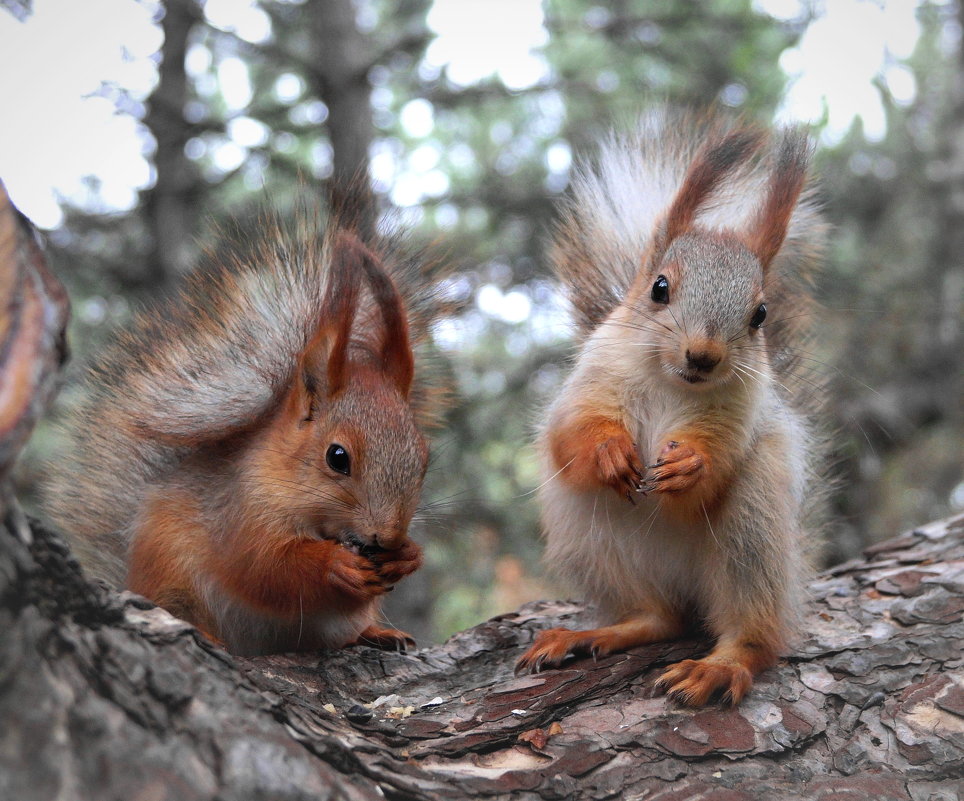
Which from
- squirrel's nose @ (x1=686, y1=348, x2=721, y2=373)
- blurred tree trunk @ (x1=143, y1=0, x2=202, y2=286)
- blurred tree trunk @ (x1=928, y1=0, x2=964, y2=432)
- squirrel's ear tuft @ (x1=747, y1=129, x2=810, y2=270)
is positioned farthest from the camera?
blurred tree trunk @ (x1=928, y1=0, x2=964, y2=432)

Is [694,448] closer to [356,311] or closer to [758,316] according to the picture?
[758,316]

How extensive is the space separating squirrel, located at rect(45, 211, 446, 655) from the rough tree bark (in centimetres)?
24

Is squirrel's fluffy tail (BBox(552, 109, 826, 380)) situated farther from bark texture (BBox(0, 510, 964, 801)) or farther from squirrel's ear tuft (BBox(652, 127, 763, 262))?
bark texture (BBox(0, 510, 964, 801))

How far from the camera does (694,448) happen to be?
2256mm

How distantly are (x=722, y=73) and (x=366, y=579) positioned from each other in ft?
11.3

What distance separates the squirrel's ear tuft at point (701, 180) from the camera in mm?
2482

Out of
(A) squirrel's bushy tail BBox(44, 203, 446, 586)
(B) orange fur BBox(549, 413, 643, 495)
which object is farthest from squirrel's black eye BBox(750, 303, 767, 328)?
(A) squirrel's bushy tail BBox(44, 203, 446, 586)

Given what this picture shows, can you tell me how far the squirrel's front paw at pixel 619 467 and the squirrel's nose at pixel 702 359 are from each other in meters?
0.26

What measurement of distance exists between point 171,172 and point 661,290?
256 centimetres

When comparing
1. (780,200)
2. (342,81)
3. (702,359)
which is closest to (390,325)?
(702,359)

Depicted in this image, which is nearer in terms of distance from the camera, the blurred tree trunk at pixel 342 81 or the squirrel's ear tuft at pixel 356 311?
the squirrel's ear tuft at pixel 356 311

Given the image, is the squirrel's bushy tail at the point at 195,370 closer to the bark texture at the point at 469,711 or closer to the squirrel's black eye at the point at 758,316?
the bark texture at the point at 469,711

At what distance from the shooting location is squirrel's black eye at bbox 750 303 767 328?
2.35m

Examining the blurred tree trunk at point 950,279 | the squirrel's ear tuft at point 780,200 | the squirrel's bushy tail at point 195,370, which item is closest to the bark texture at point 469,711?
the squirrel's bushy tail at point 195,370
